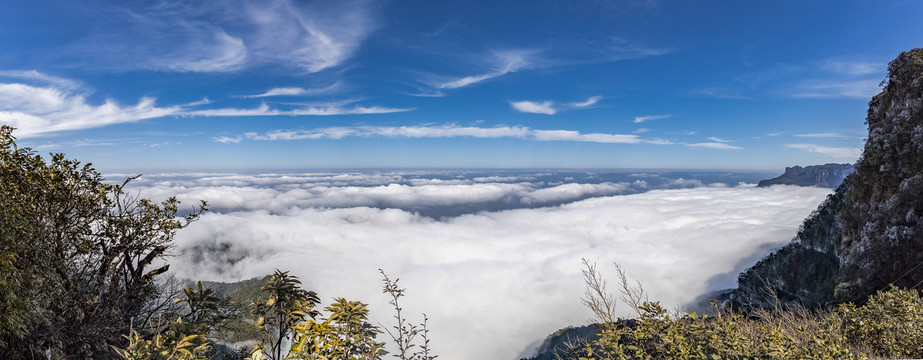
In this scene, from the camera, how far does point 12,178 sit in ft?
26.3

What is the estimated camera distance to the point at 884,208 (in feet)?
108

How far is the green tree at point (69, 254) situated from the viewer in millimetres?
6570

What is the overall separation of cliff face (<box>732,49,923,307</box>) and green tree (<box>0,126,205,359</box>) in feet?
109

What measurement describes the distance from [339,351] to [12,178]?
33.1 feet

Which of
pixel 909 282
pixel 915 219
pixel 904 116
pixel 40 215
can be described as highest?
pixel 904 116

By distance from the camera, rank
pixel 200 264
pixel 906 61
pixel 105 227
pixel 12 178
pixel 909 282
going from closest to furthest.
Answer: pixel 12 178 < pixel 105 227 < pixel 909 282 < pixel 906 61 < pixel 200 264

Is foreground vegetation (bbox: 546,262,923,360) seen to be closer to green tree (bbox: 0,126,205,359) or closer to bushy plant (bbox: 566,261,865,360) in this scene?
bushy plant (bbox: 566,261,865,360)

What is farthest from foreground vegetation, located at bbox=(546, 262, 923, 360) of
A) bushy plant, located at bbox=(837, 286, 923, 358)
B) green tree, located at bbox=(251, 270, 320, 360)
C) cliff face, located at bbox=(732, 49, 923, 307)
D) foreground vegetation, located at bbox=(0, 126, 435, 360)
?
cliff face, located at bbox=(732, 49, 923, 307)

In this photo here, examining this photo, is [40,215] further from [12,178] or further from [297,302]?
[297,302]

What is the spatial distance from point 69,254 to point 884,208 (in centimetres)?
5500

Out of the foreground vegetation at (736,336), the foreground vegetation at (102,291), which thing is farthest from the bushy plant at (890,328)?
A: the foreground vegetation at (102,291)

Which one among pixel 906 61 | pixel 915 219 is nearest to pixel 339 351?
pixel 915 219

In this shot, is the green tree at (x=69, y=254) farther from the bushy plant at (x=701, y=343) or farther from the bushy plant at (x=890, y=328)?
the bushy plant at (x=890, y=328)

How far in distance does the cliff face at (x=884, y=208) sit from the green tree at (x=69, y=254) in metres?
33.1
